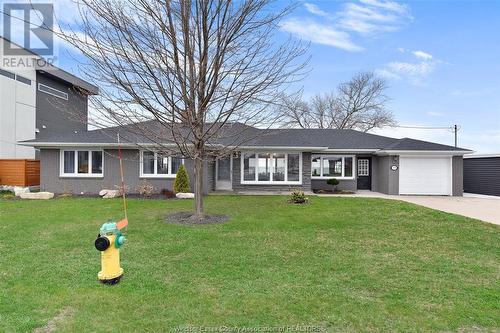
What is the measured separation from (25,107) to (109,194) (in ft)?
38.3

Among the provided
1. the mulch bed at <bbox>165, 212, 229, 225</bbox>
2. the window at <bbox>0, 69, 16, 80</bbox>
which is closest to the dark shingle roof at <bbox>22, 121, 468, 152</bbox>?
the mulch bed at <bbox>165, 212, 229, 225</bbox>

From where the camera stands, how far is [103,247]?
3.92m

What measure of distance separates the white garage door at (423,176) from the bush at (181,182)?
10903 millimetres

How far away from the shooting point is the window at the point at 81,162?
15.3m

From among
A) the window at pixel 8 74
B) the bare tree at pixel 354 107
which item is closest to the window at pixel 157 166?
the window at pixel 8 74

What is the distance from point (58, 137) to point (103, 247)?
14.0 meters

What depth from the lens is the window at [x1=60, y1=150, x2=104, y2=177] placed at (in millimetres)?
15312

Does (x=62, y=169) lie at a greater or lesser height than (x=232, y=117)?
lesser

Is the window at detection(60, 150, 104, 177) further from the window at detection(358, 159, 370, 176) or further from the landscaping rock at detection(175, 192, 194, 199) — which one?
the window at detection(358, 159, 370, 176)

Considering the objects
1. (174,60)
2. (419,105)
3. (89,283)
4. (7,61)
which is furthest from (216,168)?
(419,105)

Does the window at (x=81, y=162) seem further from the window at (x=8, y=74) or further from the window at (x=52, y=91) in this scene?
the window at (x=52, y=91)

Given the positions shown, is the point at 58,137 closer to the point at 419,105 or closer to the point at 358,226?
the point at 358,226

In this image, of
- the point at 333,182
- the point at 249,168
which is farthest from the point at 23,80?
the point at 333,182

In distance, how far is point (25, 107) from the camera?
20016mm
